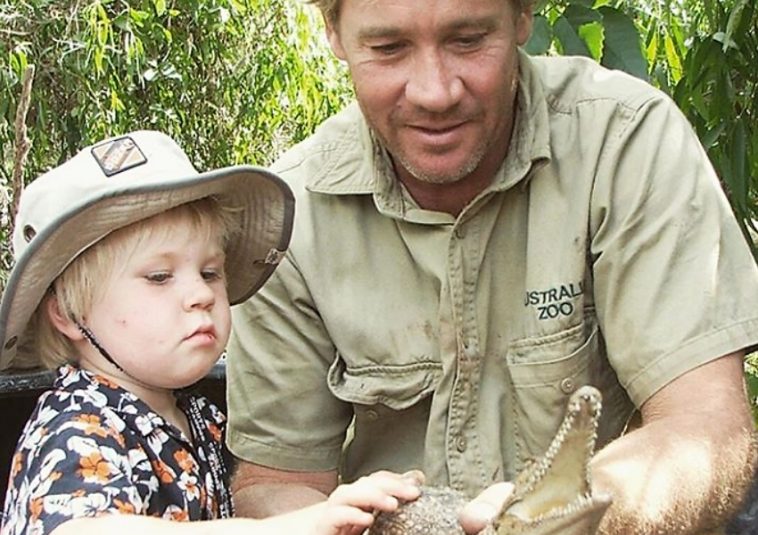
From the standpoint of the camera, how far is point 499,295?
2578mm

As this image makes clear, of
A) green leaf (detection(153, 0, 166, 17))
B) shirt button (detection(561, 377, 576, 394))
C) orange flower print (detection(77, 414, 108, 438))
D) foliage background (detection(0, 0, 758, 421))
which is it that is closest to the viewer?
orange flower print (detection(77, 414, 108, 438))

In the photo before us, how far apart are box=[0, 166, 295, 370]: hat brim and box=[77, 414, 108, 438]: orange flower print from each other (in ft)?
0.72

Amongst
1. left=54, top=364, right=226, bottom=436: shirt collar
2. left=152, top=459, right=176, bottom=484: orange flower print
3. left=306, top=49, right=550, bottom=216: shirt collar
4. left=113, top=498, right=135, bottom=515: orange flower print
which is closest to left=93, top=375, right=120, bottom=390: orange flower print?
left=54, top=364, right=226, bottom=436: shirt collar

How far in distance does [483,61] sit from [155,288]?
2.51ft

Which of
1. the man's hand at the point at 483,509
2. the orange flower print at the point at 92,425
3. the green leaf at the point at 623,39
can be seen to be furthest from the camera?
the green leaf at the point at 623,39

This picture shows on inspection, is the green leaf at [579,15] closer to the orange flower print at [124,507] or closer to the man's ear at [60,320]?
the man's ear at [60,320]

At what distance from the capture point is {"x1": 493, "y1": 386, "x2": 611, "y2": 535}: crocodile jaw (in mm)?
1406

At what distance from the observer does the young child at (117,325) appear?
1.96 m

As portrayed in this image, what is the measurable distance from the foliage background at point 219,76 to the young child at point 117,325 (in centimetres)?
144

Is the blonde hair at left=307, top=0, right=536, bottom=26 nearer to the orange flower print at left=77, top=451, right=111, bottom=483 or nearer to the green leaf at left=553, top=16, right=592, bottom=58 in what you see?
the green leaf at left=553, top=16, right=592, bottom=58

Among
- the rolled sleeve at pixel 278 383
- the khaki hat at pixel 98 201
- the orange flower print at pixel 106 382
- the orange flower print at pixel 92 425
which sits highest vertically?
the khaki hat at pixel 98 201

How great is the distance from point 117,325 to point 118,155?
30cm

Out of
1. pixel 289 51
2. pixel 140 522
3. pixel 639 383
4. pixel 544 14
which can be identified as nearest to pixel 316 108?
pixel 289 51

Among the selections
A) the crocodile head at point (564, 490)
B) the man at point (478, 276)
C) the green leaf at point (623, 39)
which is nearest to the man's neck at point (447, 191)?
the man at point (478, 276)
